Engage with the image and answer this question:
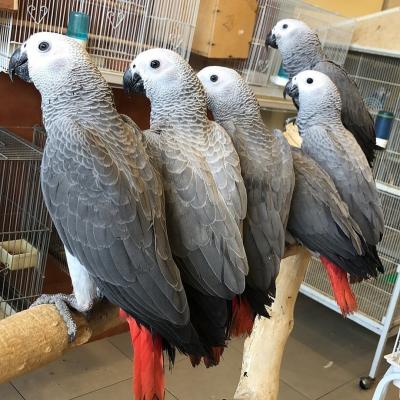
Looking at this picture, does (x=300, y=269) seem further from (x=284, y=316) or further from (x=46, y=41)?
(x=46, y=41)

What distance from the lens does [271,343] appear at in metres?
1.07

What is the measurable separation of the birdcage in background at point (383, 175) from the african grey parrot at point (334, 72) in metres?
0.77

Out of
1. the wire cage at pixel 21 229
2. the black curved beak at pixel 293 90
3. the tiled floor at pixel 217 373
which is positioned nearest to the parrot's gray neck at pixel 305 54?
the black curved beak at pixel 293 90

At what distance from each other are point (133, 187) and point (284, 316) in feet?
2.04

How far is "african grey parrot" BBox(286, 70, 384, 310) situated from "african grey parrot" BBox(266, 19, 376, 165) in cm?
30

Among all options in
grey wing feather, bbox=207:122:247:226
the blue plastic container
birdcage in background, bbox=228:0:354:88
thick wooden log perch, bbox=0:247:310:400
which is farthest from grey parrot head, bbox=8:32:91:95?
the blue plastic container

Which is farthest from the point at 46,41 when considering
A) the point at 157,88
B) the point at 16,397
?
the point at 16,397

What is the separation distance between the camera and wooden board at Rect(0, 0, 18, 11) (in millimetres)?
1203

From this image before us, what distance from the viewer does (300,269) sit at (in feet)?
3.61

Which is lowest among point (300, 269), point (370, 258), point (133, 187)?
point (300, 269)

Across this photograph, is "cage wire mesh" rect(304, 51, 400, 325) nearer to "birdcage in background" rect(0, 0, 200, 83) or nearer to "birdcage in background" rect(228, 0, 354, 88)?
"birdcage in background" rect(228, 0, 354, 88)

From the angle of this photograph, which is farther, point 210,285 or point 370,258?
point 370,258

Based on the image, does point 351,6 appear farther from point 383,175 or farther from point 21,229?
point 21,229

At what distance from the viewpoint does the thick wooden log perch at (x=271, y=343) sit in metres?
1.03
